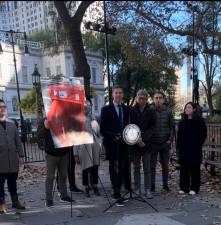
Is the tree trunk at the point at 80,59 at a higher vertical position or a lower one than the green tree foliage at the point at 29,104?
higher

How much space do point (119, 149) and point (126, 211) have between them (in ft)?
3.44

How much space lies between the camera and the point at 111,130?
608 centimetres

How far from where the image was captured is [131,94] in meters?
37.4

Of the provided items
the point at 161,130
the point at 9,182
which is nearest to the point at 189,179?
the point at 161,130

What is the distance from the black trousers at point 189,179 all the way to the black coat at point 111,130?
55.6 inches

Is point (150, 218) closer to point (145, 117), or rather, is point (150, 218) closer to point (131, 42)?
point (145, 117)

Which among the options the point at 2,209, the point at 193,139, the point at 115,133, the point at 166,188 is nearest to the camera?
the point at 2,209

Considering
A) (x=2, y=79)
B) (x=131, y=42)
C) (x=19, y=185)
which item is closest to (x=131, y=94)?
(x=2, y=79)

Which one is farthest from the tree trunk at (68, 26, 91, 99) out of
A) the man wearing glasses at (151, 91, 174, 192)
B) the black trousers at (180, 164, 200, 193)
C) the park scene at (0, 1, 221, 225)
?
the black trousers at (180, 164, 200, 193)

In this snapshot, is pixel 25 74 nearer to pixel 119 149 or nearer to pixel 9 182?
pixel 9 182

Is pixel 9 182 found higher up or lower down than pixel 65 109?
lower down

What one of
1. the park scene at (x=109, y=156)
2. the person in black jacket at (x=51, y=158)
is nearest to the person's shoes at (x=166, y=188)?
the park scene at (x=109, y=156)

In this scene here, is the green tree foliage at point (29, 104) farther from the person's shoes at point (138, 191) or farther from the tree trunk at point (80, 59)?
the person's shoes at point (138, 191)

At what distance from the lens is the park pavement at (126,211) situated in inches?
205
